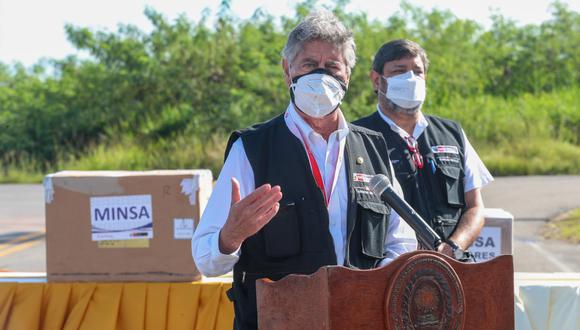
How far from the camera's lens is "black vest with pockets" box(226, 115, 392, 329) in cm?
234

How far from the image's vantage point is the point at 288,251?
2.32 m

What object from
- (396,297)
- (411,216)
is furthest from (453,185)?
(396,297)

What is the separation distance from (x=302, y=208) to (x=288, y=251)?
135 mm

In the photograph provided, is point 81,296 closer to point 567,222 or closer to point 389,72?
point 389,72

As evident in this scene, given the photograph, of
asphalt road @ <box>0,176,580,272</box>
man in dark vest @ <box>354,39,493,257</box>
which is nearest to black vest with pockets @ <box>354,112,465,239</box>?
man in dark vest @ <box>354,39,493,257</box>

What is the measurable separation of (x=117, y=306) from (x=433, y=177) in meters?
1.76

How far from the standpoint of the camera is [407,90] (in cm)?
408

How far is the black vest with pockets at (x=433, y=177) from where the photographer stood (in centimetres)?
380

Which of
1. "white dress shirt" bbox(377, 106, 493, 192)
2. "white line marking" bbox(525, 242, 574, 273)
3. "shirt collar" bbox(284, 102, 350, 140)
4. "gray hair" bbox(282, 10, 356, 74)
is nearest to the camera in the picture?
"gray hair" bbox(282, 10, 356, 74)

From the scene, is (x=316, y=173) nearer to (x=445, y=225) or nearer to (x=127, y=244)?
(x=445, y=225)

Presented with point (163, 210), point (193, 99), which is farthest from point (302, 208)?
point (193, 99)

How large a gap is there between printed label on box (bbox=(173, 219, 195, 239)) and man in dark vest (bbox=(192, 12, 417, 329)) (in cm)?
188

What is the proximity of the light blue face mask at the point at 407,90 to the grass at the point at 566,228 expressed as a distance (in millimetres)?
7821

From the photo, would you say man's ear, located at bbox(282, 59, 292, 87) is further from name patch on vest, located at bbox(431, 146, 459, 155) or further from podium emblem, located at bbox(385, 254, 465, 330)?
name patch on vest, located at bbox(431, 146, 459, 155)
